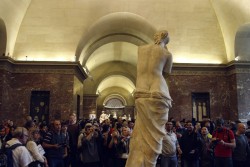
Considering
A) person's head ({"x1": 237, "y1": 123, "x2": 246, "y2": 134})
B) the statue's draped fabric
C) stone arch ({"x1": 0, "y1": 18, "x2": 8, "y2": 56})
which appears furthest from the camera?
stone arch ({"x1": 0, "y1": 18, "x2": 8, "y2": 56})

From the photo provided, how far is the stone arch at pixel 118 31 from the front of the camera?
49.7ft

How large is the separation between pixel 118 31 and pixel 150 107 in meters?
14.0

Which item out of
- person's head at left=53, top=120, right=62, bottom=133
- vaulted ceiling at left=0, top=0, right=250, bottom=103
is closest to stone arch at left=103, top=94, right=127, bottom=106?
vaulted ceiling at left=0, top=0, right=250, bottom=103

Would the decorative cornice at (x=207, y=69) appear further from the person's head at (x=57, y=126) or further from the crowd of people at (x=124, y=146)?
the person's head at (x=57, y=126)

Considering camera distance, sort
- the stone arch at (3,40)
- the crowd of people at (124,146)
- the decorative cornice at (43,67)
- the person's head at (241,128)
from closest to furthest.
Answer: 1. the crowd of people at (124,146)
2. the person's head at (241,128)
3. the stone arch at (3,40)
4. the decorative cornice at (43,67)

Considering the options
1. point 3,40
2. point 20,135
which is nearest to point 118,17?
point 3,40

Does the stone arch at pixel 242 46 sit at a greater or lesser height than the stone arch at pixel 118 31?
lesser

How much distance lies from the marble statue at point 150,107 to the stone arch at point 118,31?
10.1 m

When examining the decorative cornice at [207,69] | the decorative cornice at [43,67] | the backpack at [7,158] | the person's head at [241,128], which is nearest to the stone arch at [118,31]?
the decorative cornice at [43,67]

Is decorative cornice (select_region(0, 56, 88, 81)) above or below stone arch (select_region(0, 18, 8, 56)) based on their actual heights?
below

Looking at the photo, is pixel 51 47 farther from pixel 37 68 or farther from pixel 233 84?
pixel 233 84

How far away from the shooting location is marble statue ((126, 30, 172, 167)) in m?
4.73

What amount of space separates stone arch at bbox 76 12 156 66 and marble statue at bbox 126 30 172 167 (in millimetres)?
10067

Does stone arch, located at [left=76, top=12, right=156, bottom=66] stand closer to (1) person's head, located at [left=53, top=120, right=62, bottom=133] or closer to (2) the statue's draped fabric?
(1) person's head, located at [left=53, top=120, right=62, bottom=133]
